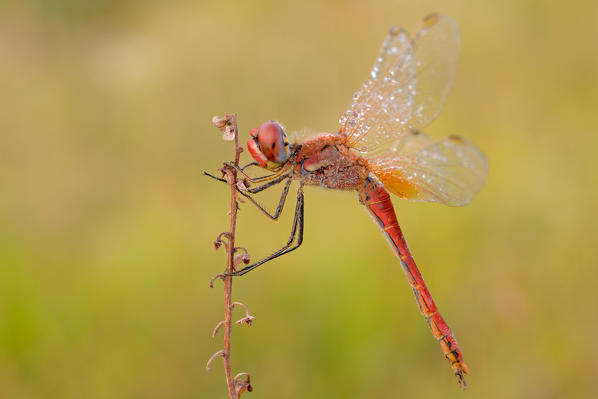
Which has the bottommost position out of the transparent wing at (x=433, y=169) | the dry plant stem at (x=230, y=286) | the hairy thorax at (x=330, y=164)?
the dry plant stem at (x=230, y=286)

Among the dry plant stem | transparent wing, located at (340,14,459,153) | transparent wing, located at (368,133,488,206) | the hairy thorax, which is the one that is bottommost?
the dry plant stem

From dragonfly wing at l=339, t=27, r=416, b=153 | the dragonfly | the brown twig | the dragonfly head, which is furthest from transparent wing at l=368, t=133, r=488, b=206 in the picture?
the brown twig

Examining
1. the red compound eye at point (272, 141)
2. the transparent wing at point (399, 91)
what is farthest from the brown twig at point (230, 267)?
the transparent wing at point (399, 91)

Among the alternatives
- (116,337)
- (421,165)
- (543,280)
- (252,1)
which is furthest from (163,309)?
(252,1)

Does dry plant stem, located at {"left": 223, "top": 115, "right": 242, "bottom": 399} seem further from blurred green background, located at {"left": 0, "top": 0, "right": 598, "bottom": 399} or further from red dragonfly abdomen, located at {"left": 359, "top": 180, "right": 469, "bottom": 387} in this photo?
blurred green background, located at {"left": 0, "top": 0, "right": 598, "bottom": 399}

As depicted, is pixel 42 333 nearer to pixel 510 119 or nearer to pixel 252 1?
pixel 510 119

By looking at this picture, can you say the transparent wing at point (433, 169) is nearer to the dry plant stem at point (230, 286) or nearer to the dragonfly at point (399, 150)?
the dragonfly at point (399, 150)

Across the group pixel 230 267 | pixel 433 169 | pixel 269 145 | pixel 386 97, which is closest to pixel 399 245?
pixel 433 169

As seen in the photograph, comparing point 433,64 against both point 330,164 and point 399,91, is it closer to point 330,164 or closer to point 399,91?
point 399,91
